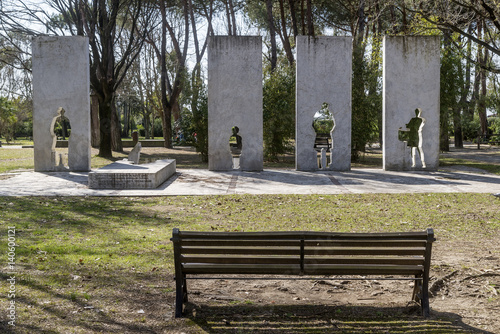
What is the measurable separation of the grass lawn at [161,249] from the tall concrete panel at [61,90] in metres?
6.51

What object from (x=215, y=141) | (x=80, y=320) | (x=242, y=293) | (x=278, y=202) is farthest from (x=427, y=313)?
(x=215, y=141)

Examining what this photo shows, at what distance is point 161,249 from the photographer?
7117mm

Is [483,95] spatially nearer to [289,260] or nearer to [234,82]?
[234,82]

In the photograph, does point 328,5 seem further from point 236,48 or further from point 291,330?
point 291,330

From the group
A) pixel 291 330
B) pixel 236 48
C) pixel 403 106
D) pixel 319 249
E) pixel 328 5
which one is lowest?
pixel 291 330

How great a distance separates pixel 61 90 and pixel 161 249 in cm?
1225

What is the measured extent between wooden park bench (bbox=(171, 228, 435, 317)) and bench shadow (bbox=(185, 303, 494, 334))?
7.6 inches

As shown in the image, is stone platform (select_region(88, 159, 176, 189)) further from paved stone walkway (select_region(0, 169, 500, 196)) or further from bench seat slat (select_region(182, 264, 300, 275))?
bench seat slat (select_region(182, 264, 300, 275))

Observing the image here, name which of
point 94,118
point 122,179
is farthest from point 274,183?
point 94,118

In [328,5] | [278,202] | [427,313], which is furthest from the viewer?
[328,5]

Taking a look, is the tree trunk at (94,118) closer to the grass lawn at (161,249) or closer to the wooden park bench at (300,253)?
the grass lawn at (161,249)

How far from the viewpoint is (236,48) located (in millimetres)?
17969

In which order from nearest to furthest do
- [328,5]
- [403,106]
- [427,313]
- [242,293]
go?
1. [427,313]
2. [242,293]
3. [403,106]
4. [328,5]

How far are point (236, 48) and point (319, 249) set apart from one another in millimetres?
13975
